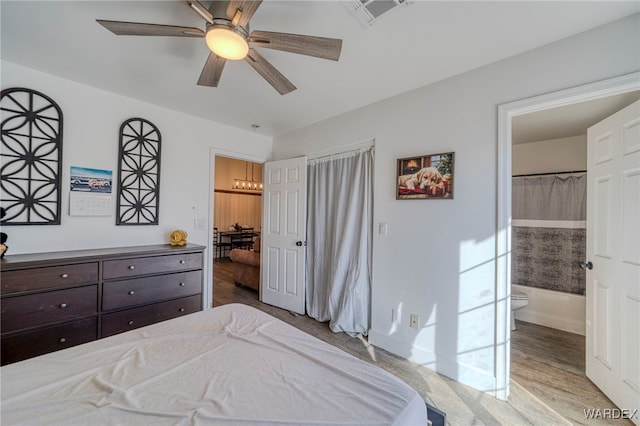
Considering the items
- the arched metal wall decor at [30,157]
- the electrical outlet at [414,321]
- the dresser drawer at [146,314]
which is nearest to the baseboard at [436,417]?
the electrical outlet at [414,321]

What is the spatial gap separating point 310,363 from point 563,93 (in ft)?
7.44

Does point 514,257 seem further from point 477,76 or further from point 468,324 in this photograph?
point 477,76

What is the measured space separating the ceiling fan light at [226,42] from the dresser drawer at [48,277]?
195 centimetres

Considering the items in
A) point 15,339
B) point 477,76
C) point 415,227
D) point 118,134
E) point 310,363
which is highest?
point 477,76

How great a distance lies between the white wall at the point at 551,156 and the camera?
324cm

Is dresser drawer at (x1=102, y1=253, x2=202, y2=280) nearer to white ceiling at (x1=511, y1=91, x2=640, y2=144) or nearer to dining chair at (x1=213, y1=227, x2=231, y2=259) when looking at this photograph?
white ceiling at (x1=511, y1=91, x2=640, y2=144)

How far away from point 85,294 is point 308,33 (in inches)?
102

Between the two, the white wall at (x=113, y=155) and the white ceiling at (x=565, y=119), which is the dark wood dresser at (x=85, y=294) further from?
the white ceiling at (x=565, y=119)

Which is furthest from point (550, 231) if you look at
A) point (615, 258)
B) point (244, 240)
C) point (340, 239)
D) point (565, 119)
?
point (244, 240)

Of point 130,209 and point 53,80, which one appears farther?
point 130,209

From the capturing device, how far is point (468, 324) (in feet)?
6.82

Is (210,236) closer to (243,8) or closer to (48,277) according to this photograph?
(48,277)

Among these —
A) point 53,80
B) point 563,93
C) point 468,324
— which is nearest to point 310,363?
point 468,324

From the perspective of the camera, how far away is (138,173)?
2.76 m
